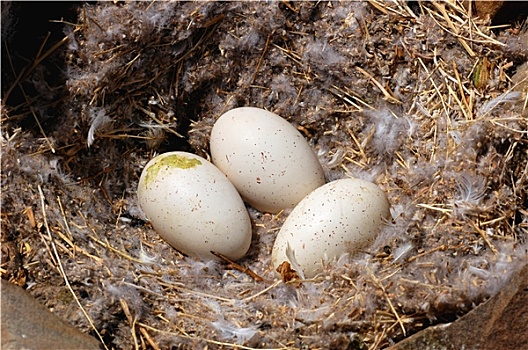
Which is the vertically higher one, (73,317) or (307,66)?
(307,66)

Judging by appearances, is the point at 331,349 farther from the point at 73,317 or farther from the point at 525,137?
the point at 525,137

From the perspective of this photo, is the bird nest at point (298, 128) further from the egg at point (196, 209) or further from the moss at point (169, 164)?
the moss at point (169, 164)

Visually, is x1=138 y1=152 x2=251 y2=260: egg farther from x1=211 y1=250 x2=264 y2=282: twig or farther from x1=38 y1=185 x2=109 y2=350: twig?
x1=38 y1=185 x2=109 y2=350: twig

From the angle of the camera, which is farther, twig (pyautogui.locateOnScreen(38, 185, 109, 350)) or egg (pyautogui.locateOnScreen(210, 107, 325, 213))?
egg (pyautogui.locateOnScreen(210, 107, 325, 213))

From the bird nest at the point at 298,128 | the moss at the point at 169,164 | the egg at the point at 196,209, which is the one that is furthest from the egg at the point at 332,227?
the moss at the point at 169,164

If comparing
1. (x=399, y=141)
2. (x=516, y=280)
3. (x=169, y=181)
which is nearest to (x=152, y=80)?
(x=169, y=181)

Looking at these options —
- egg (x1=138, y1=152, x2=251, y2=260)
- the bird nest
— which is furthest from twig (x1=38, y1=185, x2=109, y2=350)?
egg (x1=138, y1=152, x2=251, y2=260)

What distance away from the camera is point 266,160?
2.13 metres

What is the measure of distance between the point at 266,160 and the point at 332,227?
325mm

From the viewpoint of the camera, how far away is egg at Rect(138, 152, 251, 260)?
6.66ft

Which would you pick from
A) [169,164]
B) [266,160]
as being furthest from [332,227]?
[169,164]

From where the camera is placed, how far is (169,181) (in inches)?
81.4

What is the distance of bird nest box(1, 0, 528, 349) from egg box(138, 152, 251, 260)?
2.7 inches

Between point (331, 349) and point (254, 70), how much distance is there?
1096 millimetres
